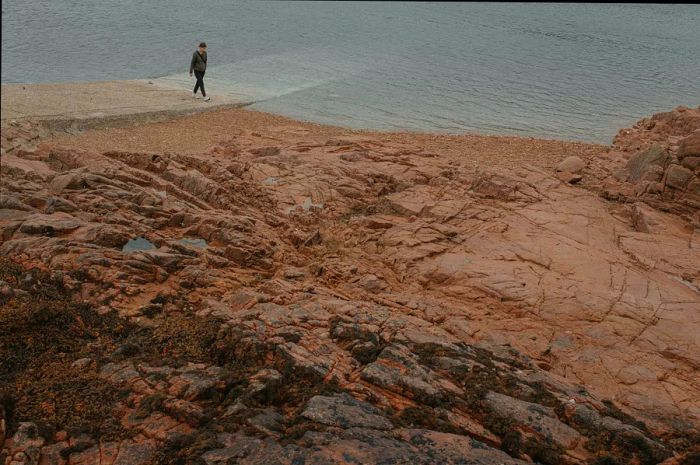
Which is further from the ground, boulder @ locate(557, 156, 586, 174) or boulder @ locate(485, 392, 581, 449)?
boulder @ locate(557, 156, 586, 174)

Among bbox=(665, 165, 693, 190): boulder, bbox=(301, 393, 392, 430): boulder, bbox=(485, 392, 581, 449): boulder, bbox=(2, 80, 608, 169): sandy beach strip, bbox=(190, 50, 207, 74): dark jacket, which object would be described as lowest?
bbox=(485, 392, 581, 449): boulder

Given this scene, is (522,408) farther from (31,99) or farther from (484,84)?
(484,84)

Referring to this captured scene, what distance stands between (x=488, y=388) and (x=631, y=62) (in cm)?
2489

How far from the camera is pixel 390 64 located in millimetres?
29500

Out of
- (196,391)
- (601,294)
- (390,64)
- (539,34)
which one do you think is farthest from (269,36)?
(196,391)

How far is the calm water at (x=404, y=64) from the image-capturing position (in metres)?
15.6

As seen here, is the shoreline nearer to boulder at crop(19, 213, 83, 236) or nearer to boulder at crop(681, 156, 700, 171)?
boulder at crop(19, 213, 83, 236)

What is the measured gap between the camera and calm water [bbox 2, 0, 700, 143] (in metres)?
15.6

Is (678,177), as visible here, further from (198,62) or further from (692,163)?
(198,62)

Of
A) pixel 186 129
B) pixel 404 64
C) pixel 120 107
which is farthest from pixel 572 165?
pixel 404 64

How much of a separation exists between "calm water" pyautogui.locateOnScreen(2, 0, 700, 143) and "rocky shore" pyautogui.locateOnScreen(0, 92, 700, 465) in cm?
305

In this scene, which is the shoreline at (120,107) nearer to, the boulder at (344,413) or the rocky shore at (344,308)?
the rocky shore at (344,308)

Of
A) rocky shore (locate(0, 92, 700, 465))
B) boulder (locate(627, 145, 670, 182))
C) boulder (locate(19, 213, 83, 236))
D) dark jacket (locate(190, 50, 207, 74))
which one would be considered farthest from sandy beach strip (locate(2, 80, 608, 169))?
boulder (locate(19, 213, 83, 236))

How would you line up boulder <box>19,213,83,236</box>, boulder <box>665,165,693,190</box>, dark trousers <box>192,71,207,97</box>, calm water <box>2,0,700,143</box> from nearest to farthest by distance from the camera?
boulder <box>19,213,83,236</box> < boulder <box>665,165,693,190</box> < calm water <box>2,0,700,143</box> < dark trousers <box>192,71,207,97</box>
